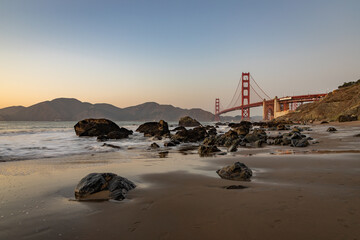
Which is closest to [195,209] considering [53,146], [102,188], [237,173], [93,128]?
[102,188]

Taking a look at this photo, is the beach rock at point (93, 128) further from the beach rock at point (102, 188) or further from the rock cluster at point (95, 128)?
the beach rock at point (102, 188)

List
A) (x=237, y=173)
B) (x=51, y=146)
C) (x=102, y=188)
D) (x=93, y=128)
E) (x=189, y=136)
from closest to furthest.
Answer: (x=102, y=188) → (x=237, y=173) → (x=51, y=146) → (x=189, y=136) → (x=93, y=128)

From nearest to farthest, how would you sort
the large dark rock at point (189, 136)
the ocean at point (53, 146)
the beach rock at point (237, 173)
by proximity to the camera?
the beach rock at point (237, 173), the ocean at point (53, 146), the large dark rock at point (189, 136)

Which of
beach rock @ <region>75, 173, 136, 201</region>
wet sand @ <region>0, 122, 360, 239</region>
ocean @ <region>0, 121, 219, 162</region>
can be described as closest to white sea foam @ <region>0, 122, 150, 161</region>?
ocean @ <region>0, 121, 219, 162</region>

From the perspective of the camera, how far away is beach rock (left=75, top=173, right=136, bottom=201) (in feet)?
10.7

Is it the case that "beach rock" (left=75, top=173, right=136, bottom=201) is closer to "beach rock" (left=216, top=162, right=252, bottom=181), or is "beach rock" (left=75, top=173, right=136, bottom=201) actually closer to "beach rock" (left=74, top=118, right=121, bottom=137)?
"beach rock" (left=216, top=162, right=252, bottom=181)

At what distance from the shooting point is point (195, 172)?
16.4ft

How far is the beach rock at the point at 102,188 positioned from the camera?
3.27 meters

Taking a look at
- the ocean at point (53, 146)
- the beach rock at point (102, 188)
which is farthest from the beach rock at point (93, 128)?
the beach rock at point (102, 188)

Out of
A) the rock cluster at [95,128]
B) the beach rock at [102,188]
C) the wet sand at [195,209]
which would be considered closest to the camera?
the wet sand at [195,209]

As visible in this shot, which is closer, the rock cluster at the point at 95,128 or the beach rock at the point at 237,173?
the beach rock at the point at 237,173

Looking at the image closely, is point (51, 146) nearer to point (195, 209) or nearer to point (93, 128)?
point (93, 128)

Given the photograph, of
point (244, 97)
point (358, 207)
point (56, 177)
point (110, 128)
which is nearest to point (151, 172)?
point (56, 177)

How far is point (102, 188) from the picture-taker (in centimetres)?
351
